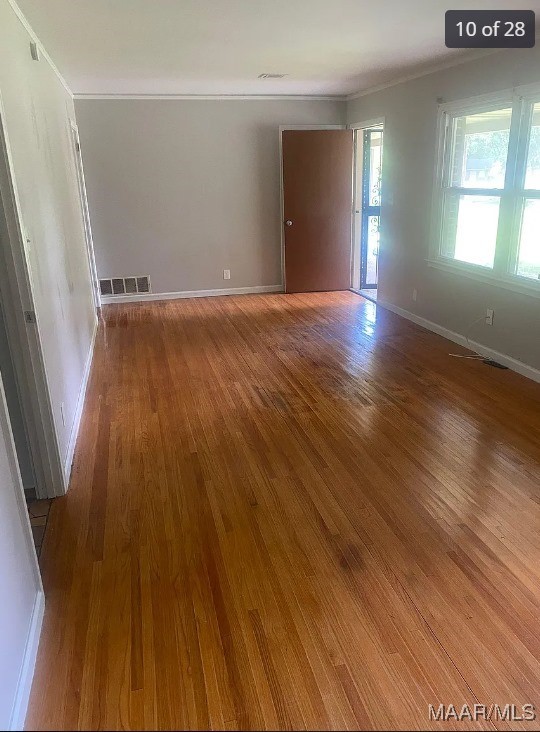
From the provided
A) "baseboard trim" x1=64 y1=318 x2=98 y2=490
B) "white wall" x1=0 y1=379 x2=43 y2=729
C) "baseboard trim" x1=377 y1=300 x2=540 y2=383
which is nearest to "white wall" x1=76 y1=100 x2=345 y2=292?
"baseboard trim" x1=377 y1=300 x2=540 y2=383

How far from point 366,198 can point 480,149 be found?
2380 millimetres

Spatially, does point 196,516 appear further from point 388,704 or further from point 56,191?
point 56,191

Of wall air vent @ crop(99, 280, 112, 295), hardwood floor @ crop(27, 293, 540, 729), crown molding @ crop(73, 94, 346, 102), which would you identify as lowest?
hardwood floor @ crop(27, 293, 540, 729)

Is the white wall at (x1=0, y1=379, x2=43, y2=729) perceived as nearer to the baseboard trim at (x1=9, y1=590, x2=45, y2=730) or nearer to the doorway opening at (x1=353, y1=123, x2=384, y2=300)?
the baseboard trim at (x1=9, y1=590, x2=45, y2=730)

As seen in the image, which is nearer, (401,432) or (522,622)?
(522,622)

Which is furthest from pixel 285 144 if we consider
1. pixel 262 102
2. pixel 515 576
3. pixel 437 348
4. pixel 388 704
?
pixel 388 704

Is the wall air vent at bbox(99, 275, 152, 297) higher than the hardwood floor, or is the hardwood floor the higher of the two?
the wall air vent at bbox(99, 275, 152, 297)

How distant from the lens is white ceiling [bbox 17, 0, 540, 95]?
280 centimetres

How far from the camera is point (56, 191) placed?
11.4 ft

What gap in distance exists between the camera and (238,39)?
3.46 meters

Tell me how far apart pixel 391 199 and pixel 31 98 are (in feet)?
12.2

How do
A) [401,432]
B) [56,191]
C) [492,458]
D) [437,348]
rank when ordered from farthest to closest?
1. [437,348]
2. [56,191]
3. [401,432]
4. [492,458]

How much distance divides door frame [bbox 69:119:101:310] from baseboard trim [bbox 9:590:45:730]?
14.3ft

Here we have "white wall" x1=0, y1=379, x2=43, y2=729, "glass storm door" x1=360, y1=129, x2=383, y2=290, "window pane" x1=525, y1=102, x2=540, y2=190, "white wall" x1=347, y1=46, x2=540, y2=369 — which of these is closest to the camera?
"white wall" x1=0, y1=379, x2=43, y2=729
